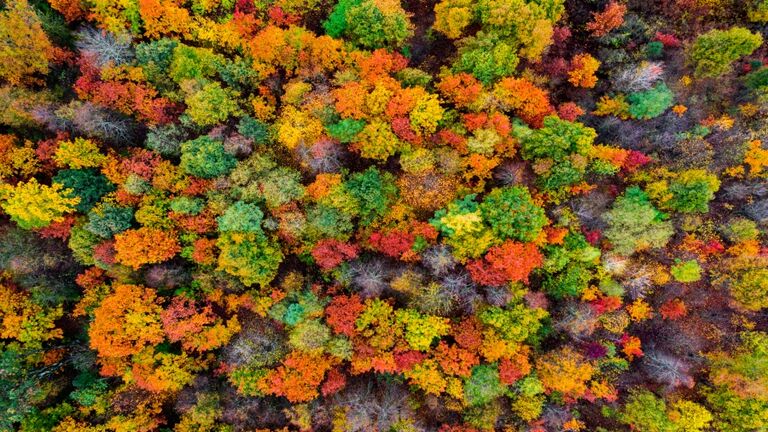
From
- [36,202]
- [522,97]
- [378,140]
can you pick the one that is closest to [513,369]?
[378,140]

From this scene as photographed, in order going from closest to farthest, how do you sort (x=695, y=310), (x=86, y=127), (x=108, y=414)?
(x=86, y=127) → (x=108, y=414) → (x=695, y=310)

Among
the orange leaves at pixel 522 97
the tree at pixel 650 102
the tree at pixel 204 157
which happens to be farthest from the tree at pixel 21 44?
the tree at pixel 650 102

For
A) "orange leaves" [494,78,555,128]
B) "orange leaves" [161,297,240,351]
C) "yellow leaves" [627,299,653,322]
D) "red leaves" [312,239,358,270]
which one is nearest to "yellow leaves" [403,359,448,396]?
"red leaves" [312,239,358,270]

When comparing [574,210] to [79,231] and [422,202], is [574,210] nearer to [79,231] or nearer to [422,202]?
[422,202]

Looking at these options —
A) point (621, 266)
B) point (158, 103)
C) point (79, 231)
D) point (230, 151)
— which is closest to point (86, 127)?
point (158, 103)

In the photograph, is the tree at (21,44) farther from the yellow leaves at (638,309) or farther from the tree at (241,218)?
the yellow leaves at (638,309)

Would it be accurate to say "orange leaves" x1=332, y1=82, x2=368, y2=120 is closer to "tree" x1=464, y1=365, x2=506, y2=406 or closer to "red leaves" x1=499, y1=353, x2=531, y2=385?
"tree" x1=464, y1=365, x2=506, y2=406

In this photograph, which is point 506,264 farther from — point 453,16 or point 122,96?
point 122,96
